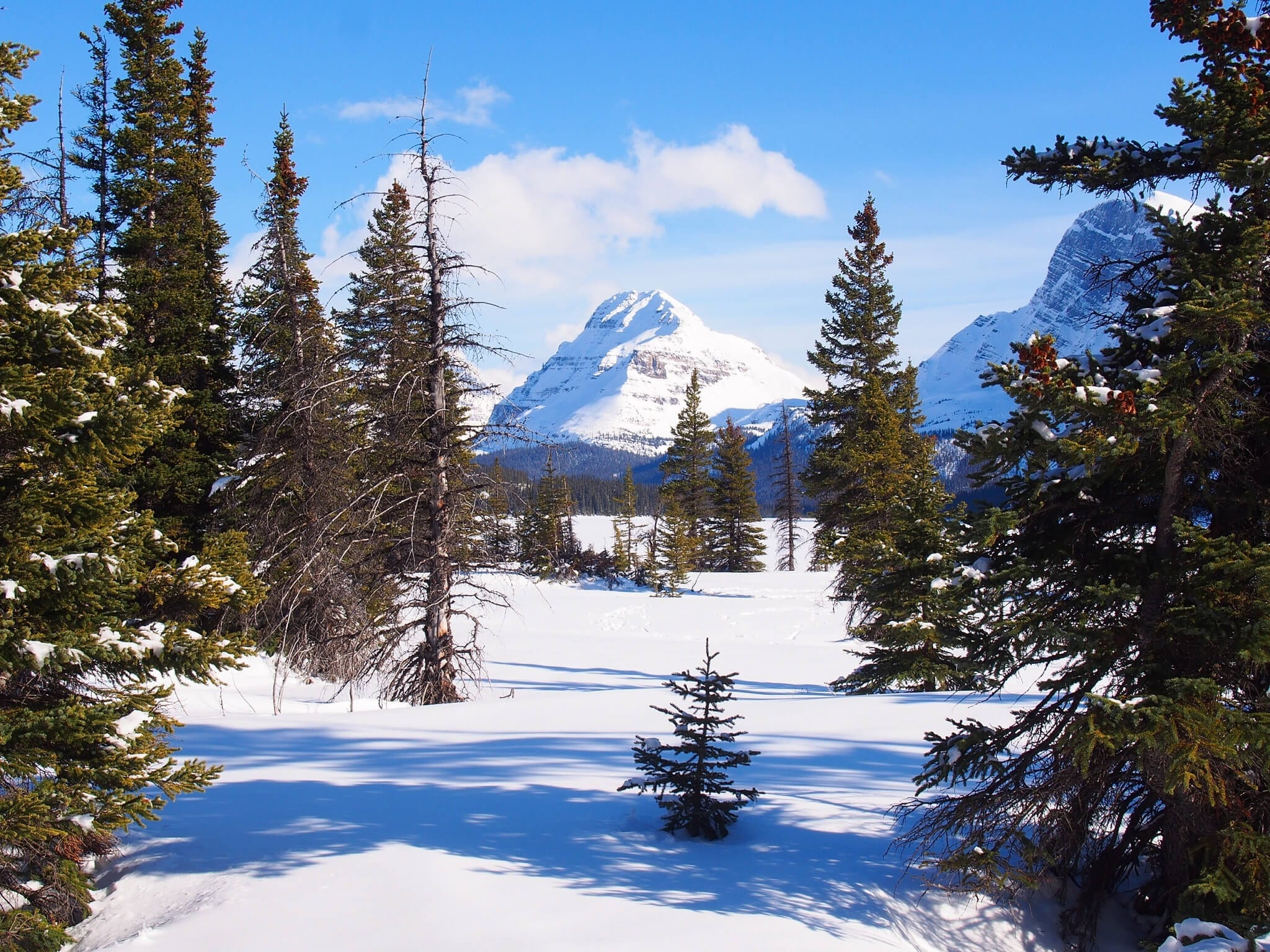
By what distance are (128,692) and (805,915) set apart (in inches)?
179

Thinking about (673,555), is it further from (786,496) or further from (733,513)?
(786,496)

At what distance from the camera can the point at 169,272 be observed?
14.9m

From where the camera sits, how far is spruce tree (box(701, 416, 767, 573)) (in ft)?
162

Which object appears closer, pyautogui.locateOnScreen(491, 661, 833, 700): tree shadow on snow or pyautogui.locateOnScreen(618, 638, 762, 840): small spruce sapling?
pyautogui.locateOnScreen(618, 638, 762, 840): small spruce sapling

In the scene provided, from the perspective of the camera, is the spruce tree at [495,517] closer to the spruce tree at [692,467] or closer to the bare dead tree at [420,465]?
the bare dead tree at [420,465]

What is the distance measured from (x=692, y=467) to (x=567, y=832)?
1750 inches

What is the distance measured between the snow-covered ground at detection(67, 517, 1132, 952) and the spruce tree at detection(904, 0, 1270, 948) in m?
0.75

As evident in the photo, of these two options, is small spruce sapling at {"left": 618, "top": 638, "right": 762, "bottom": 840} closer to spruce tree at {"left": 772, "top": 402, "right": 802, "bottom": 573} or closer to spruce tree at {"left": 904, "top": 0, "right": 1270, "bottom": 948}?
spruce tree at {"left": 904, "top": 0, "right": 1270, "bottom": 948}

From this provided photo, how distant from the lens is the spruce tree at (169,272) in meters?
14.4

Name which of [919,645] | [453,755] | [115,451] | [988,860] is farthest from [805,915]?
[919,645]

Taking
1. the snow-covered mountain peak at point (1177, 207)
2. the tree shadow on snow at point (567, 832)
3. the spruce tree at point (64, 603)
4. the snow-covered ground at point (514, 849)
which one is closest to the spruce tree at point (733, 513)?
the snow-covered ground at point (514, 849)

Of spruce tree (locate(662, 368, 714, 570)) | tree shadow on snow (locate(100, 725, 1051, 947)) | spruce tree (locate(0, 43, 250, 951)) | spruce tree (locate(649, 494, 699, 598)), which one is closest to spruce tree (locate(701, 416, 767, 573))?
spruce tree (locate(662, 368, 714, 570))

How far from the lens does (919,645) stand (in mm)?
15086

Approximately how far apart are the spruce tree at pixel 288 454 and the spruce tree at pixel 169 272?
22.4 inches
